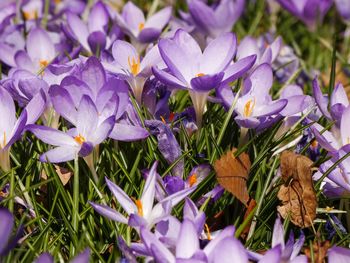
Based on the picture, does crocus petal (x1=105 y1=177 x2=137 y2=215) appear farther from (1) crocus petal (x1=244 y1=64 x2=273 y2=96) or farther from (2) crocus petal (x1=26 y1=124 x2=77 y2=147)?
(1) crocus petal (x1=244 y1=64 x2=273 y2=96)

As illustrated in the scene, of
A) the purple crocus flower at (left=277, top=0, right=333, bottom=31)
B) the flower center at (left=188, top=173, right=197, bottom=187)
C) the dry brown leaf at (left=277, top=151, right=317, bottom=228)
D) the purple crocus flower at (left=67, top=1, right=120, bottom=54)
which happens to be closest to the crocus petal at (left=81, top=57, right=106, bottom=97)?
the flower center at (left=188, top=173, right=197, bottom=187)

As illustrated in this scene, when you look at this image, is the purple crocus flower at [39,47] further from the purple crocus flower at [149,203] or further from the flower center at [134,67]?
the purple crocus flower at [149,203]

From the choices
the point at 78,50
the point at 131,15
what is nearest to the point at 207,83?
the point at 78,50

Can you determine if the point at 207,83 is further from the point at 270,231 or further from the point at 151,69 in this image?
the point at 270,231

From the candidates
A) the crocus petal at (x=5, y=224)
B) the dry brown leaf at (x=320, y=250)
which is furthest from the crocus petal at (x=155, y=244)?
the dry brown leaf at (x=320, y=250)

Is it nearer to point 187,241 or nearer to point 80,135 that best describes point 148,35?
point 80,135

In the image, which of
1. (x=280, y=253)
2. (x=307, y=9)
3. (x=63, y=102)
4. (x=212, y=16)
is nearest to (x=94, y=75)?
(x=63, y=102)
